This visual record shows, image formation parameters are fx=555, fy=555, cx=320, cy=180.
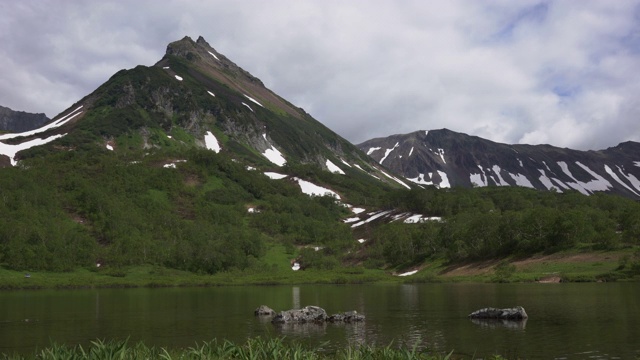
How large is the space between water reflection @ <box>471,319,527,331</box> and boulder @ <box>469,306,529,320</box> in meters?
0.71

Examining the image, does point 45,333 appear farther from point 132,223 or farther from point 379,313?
point 132,223

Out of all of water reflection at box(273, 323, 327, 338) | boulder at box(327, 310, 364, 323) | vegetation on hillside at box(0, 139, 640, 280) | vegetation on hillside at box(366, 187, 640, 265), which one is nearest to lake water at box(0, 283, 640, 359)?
water reflection at box(273, 323, 327, 338)

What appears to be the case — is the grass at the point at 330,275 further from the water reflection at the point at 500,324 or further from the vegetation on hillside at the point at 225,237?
the water reflection at the point at 500,324

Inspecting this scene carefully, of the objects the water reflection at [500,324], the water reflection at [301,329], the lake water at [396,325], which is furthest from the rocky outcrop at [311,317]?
the water reflection at [500,324]

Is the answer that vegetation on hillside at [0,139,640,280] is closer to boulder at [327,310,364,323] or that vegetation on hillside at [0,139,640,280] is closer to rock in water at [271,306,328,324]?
boulder at [327,310,364,323]

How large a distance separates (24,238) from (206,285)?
56.4m

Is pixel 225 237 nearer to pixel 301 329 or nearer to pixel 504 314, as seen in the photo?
pixel 301 329

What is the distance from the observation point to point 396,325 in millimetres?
48781

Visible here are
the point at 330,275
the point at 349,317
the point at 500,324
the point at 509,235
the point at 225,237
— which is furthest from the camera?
the point at 225,237

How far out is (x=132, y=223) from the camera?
182 meters

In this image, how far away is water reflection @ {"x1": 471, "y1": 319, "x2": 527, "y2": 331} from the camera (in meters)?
44.9

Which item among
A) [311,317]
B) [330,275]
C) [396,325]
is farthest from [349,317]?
[330,275]

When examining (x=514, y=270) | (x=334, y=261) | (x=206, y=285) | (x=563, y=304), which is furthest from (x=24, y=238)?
(x=563, y=304)

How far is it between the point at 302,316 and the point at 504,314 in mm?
18852
